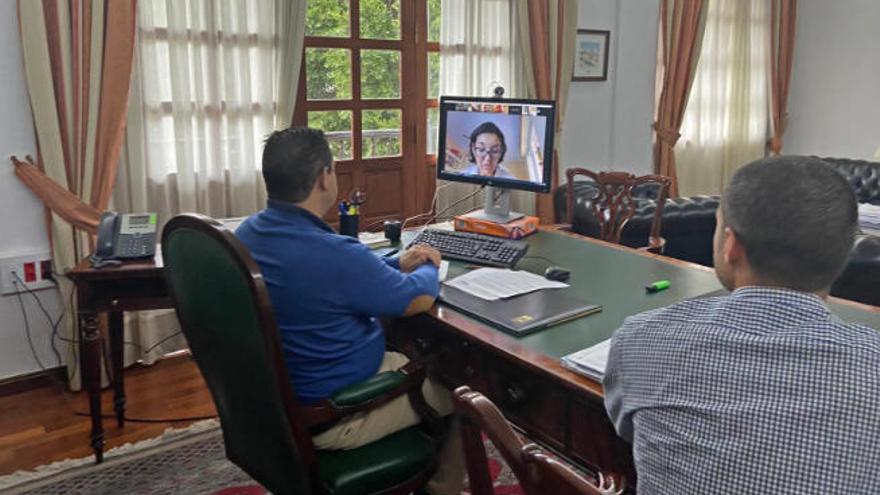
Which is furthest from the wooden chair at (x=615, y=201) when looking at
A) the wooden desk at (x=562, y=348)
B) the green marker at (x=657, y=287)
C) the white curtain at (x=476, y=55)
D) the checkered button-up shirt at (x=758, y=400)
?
the checkered button-up shirt at (x=758, y=400)

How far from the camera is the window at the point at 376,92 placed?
396 centimetres

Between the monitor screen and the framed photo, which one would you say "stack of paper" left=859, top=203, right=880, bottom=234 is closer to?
A: the framed photo

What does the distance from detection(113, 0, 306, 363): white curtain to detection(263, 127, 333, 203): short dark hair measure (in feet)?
6.15

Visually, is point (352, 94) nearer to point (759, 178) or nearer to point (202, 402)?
point (202, 402)

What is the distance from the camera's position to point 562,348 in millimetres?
1643

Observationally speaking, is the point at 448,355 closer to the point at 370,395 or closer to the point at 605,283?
the point at 370,395

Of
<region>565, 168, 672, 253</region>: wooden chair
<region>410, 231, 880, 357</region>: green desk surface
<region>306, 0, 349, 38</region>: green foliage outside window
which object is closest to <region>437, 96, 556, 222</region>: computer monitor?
<region>410, 231, 880, 357</region>: green desk surface

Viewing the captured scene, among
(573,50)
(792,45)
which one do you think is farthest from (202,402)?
(792,45)

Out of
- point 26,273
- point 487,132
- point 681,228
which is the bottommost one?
point 26,273

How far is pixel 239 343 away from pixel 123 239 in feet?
4.64

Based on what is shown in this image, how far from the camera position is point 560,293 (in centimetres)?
200

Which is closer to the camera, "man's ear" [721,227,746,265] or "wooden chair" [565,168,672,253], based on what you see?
"man's ear" [721,227,746,265]

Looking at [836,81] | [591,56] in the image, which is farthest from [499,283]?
[836,81]

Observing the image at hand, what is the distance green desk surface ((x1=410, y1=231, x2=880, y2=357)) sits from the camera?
1.71 meters
